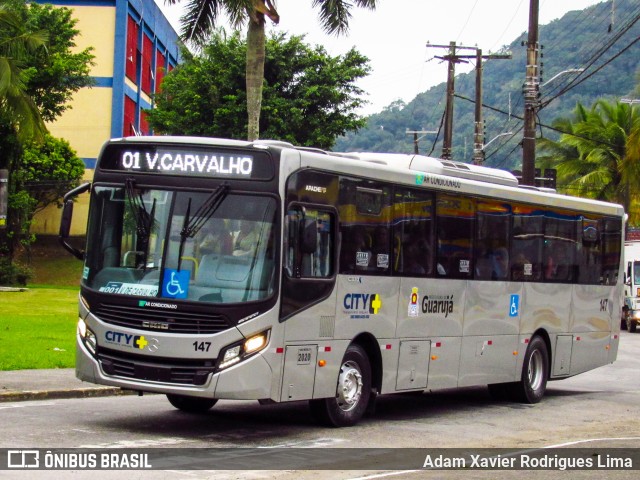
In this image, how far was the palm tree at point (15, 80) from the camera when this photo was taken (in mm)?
27688

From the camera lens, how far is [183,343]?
11344mm

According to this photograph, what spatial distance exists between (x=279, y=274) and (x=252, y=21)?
13.0 metres

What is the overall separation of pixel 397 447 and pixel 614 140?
4246 centimetres

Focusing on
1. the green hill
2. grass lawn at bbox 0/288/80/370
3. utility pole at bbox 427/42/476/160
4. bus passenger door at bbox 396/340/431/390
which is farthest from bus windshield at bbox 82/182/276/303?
the green hill

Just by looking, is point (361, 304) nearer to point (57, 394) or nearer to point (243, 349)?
point (243, 349)

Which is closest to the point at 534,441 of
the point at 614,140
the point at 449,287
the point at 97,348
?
the point at 449,287

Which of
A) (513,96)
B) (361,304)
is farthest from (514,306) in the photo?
(513,96)

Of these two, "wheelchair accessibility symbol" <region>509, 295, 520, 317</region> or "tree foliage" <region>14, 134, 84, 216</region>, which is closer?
"wheelchair accessibility symbol" <region>509, 295, 520, 317</region>

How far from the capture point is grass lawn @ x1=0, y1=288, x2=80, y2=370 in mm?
18469

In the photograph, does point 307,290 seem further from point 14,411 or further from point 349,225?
point 14,411

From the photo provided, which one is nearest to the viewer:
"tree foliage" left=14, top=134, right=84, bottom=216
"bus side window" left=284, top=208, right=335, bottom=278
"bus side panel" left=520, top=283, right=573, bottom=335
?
"bus side window" left=284, top=208, right=335, bottom=278

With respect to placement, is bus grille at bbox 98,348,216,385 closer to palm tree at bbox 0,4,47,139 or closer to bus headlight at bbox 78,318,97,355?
bus headlight at bbox 78,318,97,355

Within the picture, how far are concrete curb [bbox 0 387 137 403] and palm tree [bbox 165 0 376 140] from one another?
8806mm

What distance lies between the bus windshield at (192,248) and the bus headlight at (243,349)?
413 millimetres
